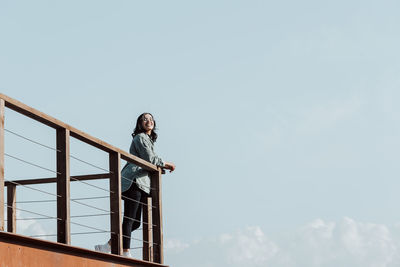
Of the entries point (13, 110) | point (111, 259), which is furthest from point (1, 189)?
point (111, 259)

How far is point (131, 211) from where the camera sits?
29.8ft

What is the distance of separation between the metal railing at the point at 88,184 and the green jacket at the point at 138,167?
88 mm

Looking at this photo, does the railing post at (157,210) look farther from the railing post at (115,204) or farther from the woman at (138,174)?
the railing post at (115,204)

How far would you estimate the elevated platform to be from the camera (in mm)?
6172

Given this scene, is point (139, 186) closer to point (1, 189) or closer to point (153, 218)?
point (153, 218)

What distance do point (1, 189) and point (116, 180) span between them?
2.36 m

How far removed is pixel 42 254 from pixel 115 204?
1.74 m

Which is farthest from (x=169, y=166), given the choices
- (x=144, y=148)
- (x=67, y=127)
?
(x=67, y=127)

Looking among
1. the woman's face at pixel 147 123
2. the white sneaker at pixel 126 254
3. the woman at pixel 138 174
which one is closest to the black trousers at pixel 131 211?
the woman at pixel 138 174

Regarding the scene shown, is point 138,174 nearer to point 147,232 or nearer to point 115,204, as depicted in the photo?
point 147,232

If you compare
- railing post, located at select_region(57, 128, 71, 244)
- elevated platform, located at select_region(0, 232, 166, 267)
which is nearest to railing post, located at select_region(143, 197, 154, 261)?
elevated platform, located at select_region(0, 232, 166, 267)

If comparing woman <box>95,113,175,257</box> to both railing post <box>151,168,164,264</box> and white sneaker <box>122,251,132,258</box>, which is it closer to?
railing post <box>151,168,164,264</box>

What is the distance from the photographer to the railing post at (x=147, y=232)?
9414mm

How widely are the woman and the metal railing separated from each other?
3.9 inches
